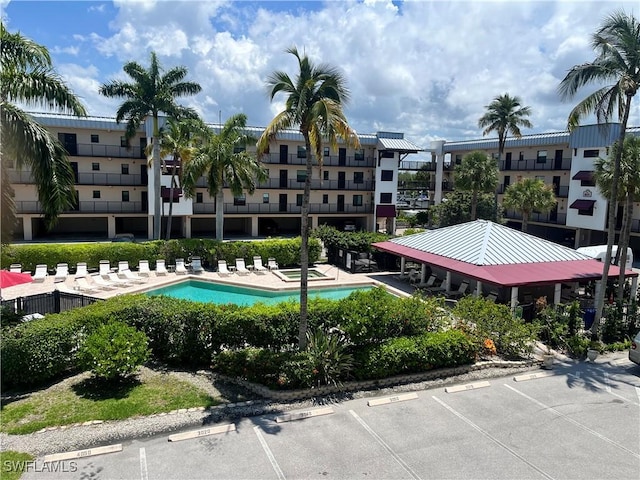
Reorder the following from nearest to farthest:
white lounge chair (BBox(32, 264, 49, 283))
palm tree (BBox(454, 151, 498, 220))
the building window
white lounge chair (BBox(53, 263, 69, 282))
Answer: white lounge chair (BBox(32, 264, 49, 283)) < white lounge chair (BBox(53, 263, 69, 282)) < palm tree (BBox(454, 151, 498, 220)) < the building window

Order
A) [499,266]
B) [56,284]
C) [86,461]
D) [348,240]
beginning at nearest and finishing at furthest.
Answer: [86,461] → [499,266] → [56,284] → [348,240]

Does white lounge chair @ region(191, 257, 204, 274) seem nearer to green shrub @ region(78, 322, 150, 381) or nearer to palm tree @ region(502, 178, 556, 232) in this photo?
green shrub @ region(78, 322, 150, 381)

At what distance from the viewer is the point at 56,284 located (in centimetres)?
2520

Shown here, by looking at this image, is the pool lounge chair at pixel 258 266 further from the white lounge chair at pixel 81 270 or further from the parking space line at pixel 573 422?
the parking space line at pixel 573 422

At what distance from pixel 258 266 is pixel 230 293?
4.49 m

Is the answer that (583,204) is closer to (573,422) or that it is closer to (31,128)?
(573,422)

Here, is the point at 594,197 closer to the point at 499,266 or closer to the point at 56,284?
the point at 499,266

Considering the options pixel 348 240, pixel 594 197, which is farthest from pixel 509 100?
pixel 348 240

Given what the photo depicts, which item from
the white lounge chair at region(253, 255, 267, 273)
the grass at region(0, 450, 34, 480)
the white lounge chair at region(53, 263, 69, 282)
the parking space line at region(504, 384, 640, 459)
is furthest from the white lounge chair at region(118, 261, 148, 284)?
the parking space line at region(504, 384, 640, 459)

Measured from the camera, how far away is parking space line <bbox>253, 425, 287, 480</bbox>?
29.4 feet

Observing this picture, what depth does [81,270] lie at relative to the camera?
27406 millimetres

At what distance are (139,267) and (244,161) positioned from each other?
9.28 m

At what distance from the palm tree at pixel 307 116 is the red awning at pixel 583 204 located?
112 ft

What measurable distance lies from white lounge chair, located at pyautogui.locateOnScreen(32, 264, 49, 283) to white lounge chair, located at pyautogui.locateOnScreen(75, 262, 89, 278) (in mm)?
1591
